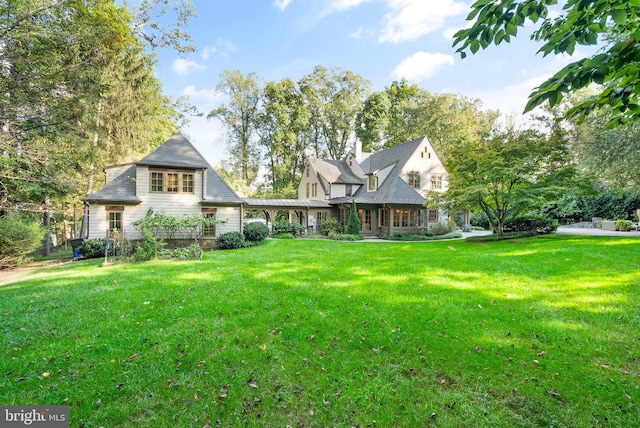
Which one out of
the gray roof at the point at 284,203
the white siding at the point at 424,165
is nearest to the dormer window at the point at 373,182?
the white siding at the point at 424,165

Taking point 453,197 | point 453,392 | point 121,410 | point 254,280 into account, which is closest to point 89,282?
point 254,280

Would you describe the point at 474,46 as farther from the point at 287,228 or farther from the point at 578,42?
the point at 287,228

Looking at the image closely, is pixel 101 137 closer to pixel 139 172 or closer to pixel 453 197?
pixel 139 172

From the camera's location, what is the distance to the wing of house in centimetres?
2228

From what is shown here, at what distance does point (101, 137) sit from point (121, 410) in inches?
796

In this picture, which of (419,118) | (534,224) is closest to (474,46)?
(534,224)

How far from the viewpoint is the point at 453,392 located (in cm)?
301

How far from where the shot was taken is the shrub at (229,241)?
15.2 meters

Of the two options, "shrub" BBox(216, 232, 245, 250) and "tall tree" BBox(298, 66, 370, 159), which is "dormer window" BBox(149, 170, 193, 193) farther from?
"tall tree" BBox(298, 66, 370, 159)

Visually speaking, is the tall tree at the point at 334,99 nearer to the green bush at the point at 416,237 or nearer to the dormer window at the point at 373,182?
the dormer window at the point at 373,182

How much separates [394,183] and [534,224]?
31.4 feet

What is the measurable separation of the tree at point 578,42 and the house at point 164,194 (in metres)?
14.3

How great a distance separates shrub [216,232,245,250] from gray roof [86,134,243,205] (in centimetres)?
190

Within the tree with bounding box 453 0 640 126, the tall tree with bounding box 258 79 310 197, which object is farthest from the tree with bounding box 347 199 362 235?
the tree with bounding box 453 0 640 126
